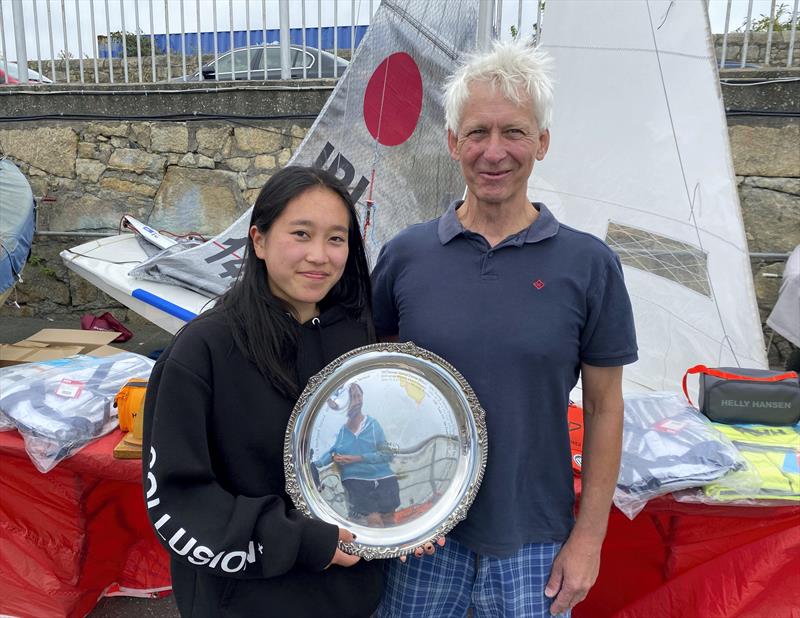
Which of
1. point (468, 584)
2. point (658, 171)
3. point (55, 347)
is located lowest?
point (55, 347)

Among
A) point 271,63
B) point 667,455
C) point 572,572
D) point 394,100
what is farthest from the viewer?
point 271,63

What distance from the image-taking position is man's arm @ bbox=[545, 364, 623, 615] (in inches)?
50.4

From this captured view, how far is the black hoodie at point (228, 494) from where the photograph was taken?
1031mm

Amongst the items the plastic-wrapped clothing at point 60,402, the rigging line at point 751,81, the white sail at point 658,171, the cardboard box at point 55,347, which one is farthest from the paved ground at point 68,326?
the rigging line at point 751,81

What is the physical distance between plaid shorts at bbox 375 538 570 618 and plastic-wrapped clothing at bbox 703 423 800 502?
65 centimetres

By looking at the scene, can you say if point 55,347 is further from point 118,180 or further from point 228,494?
point 228,494

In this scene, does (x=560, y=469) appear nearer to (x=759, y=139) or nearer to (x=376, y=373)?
(x=376, y=373)

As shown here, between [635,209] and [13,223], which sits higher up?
[635,209]

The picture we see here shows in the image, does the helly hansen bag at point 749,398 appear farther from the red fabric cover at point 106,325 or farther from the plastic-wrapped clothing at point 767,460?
the red fabric cover at point 106,325

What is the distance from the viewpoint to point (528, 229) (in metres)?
1.27

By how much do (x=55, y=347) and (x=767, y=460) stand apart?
11.1 ft

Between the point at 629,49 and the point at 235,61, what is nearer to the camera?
the point at 629,49

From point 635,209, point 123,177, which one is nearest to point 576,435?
point 635,209

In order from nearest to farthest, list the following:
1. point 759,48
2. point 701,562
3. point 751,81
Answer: point 701,562 < point 751,81 < point 759,48
